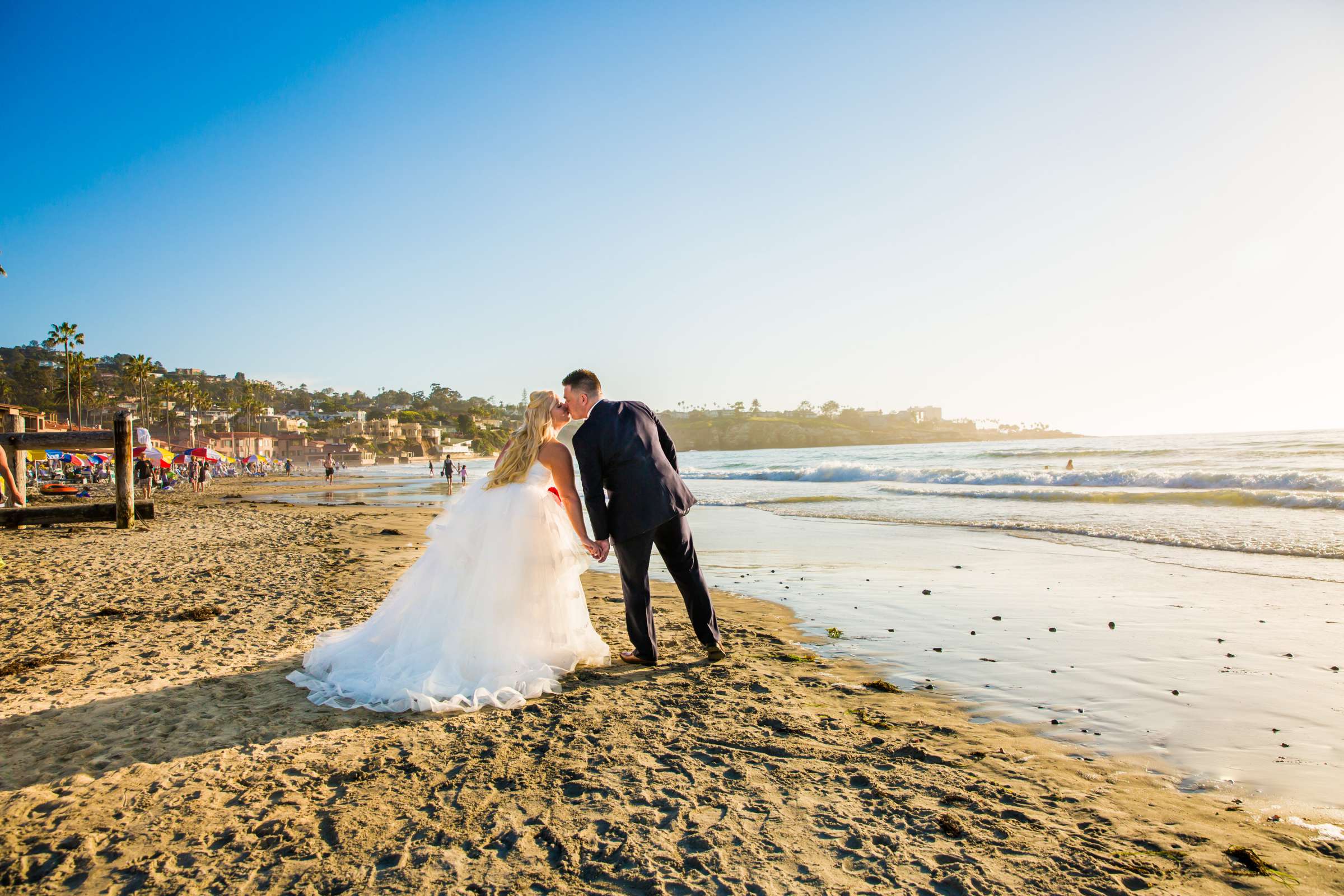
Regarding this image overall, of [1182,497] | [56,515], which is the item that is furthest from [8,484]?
[1182,497]

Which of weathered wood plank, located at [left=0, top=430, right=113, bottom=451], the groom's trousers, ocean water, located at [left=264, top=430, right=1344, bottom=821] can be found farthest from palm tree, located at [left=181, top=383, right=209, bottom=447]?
the groom's trousers

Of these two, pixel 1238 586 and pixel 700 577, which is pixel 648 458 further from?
pixel 1238 586

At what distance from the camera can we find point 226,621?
21.3ft

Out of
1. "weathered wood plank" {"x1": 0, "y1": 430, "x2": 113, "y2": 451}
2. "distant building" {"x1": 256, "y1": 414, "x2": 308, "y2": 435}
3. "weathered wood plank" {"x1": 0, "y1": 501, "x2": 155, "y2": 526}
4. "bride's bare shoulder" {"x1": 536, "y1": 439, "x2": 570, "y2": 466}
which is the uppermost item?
"distant building" {"x1": 256, "y1": 414, "x2": 308, "y2": 435}

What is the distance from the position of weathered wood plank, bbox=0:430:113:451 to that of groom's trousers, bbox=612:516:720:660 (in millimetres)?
12279

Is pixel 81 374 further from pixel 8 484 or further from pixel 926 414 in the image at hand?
pixel 926 414

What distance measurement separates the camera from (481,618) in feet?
15.3

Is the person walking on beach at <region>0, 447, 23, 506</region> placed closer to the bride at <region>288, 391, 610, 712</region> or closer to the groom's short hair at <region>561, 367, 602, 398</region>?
the bride at <region>288, 391, 610, 712</region>

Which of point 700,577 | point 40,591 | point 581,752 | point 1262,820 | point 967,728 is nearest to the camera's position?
point 1262,820

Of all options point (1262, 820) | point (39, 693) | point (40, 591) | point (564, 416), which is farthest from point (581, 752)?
point (40, 591)

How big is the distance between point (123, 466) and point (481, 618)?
44.9 feet

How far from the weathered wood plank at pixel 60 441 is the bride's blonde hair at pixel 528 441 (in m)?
11.6

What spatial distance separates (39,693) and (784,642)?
5.37 metres

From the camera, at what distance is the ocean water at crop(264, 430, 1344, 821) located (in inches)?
158
